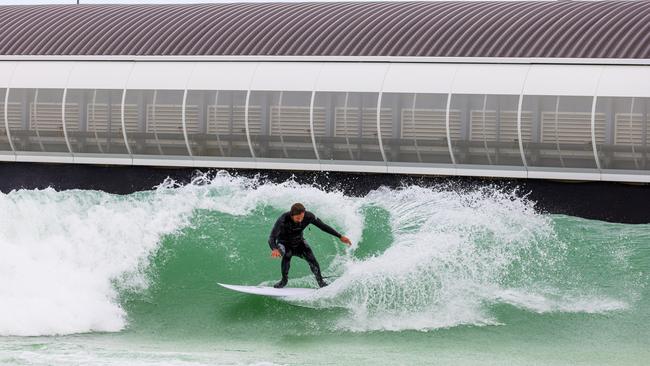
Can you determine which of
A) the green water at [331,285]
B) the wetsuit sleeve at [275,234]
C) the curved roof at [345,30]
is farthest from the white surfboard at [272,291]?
the curved roof at [345,30]

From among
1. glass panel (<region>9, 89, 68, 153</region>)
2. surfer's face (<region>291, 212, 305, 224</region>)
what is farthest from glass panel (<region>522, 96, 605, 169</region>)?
glass panel (<region>9, 89, 68, 153</region>)

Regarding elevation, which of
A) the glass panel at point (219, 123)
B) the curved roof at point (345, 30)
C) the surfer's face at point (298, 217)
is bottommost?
the surfer's face at point (298, 217)

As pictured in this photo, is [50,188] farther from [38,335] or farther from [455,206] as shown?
[38,335]

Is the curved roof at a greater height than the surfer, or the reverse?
the curved roof

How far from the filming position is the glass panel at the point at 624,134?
93.6ft

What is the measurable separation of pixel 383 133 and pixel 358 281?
349 inches

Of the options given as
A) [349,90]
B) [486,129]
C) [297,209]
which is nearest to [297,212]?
[297,209]

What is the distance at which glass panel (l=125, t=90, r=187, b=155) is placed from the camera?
1277 inches

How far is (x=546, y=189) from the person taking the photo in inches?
1156

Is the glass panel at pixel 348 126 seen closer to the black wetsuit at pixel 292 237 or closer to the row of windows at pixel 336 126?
the row of windows at pixel 336 126

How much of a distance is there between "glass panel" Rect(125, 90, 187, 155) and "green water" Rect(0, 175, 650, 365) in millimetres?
4094

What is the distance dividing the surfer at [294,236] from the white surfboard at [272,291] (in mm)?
184

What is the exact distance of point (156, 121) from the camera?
32625mm

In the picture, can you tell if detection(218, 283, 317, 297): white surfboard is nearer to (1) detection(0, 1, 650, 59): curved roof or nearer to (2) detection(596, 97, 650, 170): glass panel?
(2) detection(596, 97, 650, 170): glass panel
